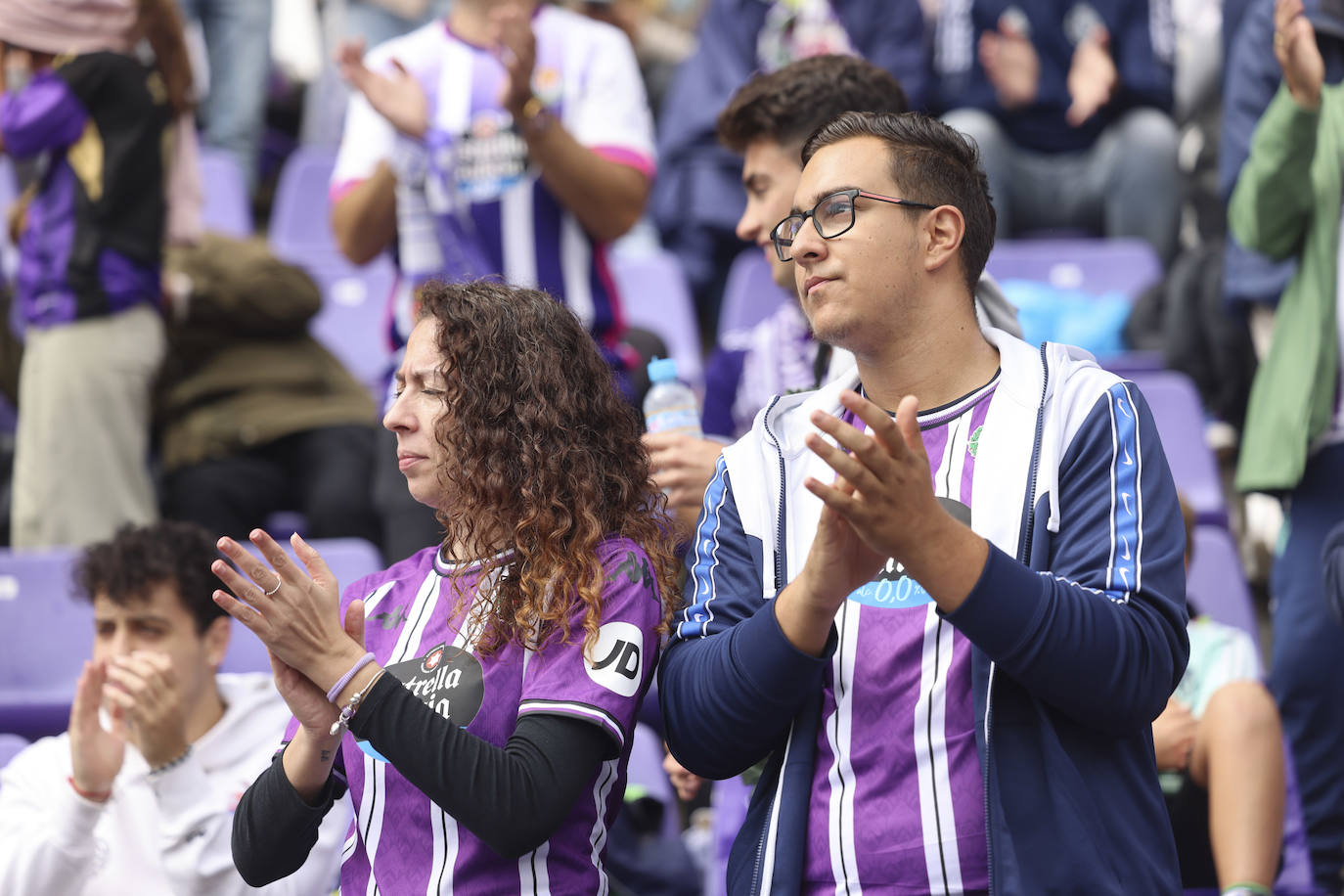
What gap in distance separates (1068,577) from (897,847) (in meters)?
0.35

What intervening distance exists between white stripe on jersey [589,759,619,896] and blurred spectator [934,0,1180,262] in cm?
441

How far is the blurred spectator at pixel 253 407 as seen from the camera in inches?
166

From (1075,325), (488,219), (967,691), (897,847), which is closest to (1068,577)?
(967,691)

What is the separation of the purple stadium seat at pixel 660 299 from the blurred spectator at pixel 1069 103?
1.21 metres

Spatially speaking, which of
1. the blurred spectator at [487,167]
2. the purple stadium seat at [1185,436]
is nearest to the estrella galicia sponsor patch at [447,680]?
the blurred spectator at [487,167]

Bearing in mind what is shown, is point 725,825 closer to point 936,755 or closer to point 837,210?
point 936,755

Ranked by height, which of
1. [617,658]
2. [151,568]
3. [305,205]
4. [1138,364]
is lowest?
[151,568]

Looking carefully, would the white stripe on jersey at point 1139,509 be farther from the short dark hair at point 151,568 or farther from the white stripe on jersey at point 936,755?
the short dark hair at point 151,568

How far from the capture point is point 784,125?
2879mm

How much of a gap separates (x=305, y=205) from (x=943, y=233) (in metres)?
5.02

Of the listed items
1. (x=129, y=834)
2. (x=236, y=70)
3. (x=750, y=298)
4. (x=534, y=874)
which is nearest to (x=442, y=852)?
(x=534, y=874)

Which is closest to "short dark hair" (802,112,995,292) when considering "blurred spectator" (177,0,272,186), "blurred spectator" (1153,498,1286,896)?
"blurred spectator" (1153,498,1286,896)

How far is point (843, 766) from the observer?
6.00ft

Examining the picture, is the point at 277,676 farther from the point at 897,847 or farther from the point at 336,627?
the point at 897,847
